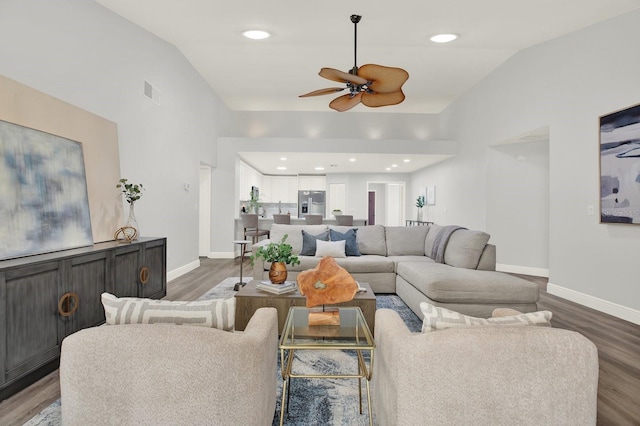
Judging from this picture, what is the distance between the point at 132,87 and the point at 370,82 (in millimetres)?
2793

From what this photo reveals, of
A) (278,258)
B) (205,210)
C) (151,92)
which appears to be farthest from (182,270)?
(278,258)

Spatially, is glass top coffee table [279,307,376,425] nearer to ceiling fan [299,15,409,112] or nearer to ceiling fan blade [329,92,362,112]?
ceiling fan [299,15,409,112]

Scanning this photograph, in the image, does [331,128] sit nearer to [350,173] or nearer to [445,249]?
[350,173]

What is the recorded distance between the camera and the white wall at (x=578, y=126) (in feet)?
11.8

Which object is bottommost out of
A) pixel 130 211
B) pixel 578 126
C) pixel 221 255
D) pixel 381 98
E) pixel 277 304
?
pixel 221 255

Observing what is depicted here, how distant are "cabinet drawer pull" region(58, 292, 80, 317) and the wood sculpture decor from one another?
5.43 feet

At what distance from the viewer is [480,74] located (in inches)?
240

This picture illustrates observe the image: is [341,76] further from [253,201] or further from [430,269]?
[253,201]

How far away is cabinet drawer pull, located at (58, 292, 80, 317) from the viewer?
230cm

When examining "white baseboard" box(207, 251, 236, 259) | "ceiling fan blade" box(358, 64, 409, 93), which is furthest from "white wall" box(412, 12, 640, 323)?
"white baseboard" box(207, 251, 236, 259)

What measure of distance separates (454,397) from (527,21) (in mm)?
4643

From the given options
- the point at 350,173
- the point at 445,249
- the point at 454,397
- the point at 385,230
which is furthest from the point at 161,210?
the point at 350,173

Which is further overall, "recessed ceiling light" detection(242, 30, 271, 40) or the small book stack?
"recessed ceiling light" detection(242, 30, 271, 40)

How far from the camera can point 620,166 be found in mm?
3613
